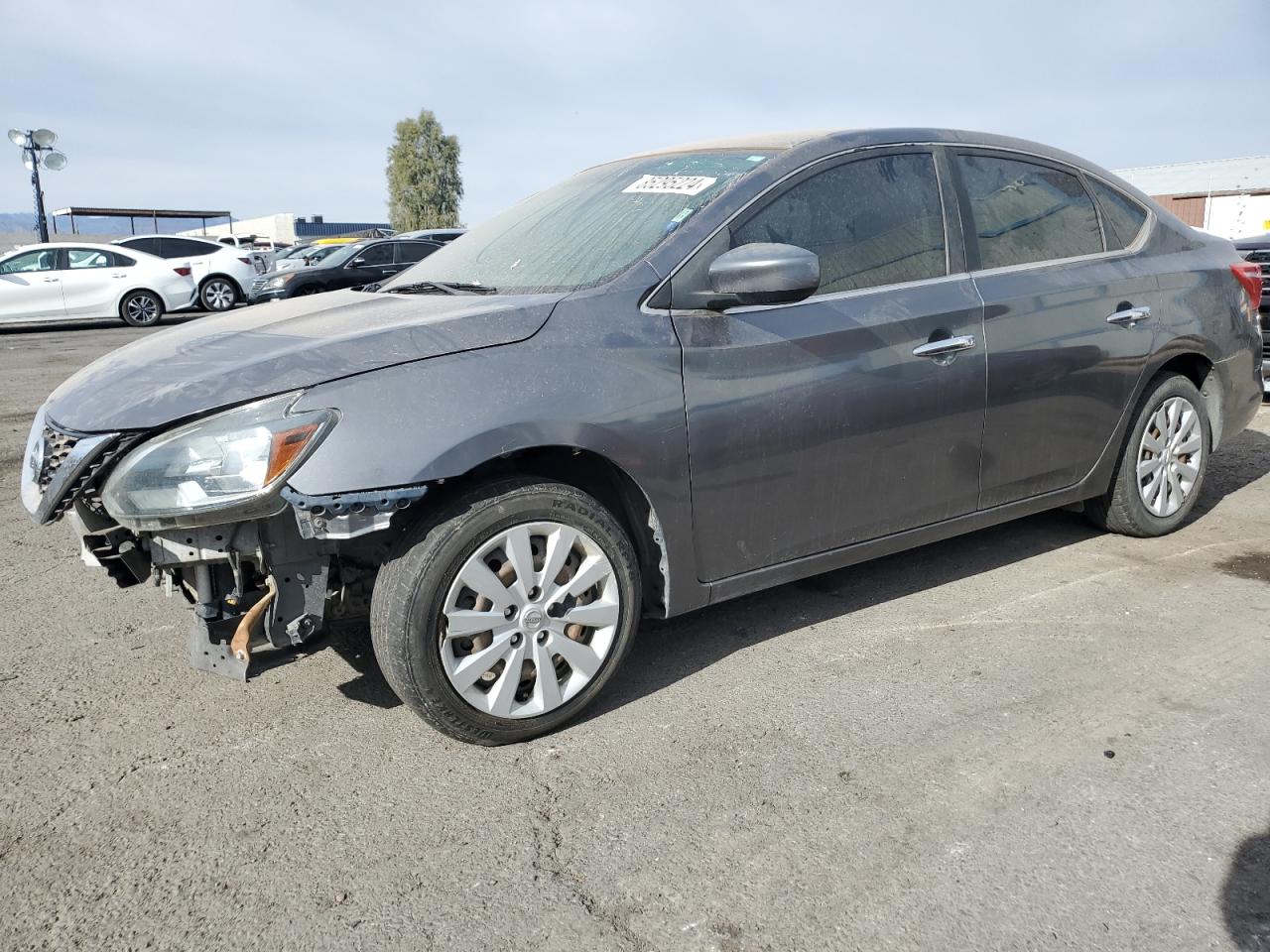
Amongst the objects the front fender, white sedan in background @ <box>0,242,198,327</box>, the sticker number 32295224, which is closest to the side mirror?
the front fender

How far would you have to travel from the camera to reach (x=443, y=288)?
351 centimetres

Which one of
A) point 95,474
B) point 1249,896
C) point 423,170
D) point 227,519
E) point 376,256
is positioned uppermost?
point 423,170

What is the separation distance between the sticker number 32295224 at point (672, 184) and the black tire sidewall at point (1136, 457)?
2199 mm

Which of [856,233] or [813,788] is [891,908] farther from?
[856,233]

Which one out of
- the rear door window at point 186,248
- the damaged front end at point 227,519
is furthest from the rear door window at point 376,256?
the damaged front end at point 227,519

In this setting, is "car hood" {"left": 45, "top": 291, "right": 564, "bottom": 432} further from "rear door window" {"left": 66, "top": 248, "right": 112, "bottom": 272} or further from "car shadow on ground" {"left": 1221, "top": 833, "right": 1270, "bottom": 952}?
"rear door window" {"left": 66, "top": 248, "right": 112, "bottom": 272}

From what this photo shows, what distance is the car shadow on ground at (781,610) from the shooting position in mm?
3275

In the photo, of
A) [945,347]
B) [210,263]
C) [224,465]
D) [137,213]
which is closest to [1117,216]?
[945,347]

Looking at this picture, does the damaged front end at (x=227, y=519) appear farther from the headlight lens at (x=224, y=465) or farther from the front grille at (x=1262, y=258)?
the front grille at (x=1262, y=258)

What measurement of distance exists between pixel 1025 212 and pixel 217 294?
16.7 m

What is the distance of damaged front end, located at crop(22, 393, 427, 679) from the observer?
8.20ft

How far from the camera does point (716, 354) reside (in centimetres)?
302

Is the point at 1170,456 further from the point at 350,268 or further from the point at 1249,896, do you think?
the point at 350,268

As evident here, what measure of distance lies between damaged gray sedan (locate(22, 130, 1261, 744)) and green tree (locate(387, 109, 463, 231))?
6877cm
